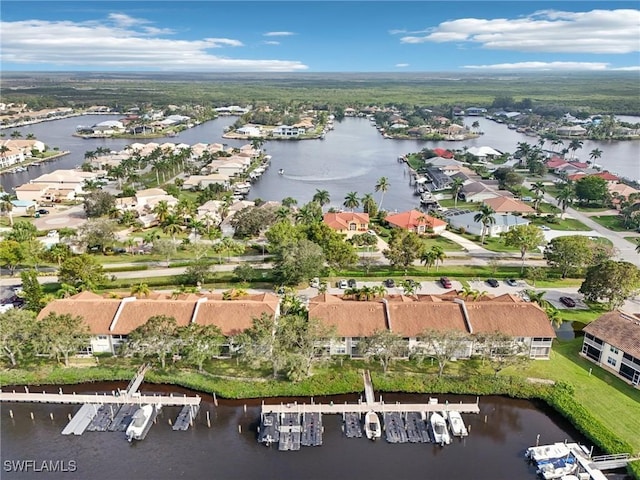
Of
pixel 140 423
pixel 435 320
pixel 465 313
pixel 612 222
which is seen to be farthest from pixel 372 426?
Result: pixel 612 222

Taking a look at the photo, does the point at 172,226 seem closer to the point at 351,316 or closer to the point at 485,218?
the point at 351,316

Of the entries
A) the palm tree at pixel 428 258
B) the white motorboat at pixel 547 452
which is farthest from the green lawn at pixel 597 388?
the palm tree at pixel 428 258

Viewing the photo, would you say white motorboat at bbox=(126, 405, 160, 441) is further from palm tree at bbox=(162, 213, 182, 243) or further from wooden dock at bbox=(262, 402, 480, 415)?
palm tree at bbox=(162, 213, 182, 243)

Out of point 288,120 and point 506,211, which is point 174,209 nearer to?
point 506,211

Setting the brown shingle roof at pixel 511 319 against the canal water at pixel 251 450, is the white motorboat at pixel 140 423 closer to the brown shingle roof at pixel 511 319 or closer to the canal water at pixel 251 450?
the canal water at pixel 251 450

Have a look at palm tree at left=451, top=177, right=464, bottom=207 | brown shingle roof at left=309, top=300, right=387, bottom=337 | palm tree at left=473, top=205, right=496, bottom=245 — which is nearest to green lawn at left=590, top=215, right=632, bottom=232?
palm tree at left=473, top=205, right=496, bottom=245

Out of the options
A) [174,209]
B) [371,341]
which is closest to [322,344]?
[371,341]
